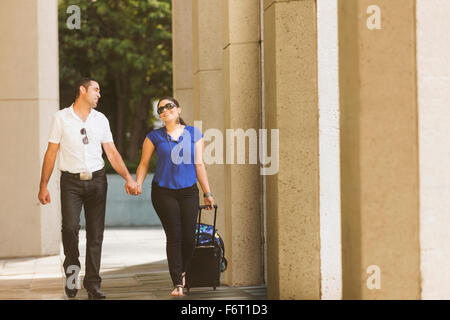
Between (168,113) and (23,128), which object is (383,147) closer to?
(168,113)

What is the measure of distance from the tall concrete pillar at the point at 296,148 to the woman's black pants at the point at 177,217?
1.00 m

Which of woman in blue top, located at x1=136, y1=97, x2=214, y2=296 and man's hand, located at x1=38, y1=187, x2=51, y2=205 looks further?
woman in blue top, located at x1=136, y1=97, x2=214, y2=296

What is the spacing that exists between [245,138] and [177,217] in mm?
1445

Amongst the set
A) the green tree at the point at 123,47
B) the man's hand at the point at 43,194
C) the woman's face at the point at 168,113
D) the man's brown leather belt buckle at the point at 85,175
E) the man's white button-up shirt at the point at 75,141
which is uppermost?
the green tree at the point at 123,47

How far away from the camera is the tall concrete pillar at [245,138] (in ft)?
29.6

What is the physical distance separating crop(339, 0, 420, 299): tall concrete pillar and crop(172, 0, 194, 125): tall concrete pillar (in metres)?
7.69

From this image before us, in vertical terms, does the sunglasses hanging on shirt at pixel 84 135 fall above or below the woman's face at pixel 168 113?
below

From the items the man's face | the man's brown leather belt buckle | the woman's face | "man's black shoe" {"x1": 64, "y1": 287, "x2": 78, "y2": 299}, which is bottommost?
"man's black shoe" {"x1": 64, "y1": 287, "x2": 78, "y2": 299}

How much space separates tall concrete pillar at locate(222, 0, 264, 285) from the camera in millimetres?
9016

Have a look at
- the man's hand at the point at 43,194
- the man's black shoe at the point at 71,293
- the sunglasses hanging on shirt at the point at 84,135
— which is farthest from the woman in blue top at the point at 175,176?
the man's black shoe at the point at 71,293

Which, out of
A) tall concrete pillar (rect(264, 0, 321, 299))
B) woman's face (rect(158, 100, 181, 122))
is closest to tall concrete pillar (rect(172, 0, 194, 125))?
woman's face (rect(158, 100, 181, 122))

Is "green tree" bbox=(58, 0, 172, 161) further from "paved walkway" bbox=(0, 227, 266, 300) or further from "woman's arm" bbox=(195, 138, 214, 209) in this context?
"woman's arm" bbox=(195, 138, 214, 209)

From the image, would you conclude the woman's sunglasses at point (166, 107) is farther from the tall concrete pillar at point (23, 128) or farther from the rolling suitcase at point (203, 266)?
the tall concrete pillar at point (23, 128)

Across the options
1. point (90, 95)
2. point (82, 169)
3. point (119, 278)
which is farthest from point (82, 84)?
point (119, 278)
